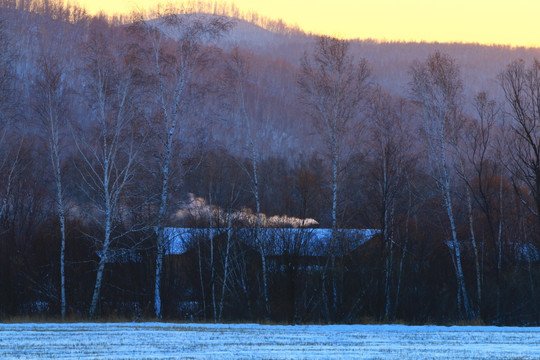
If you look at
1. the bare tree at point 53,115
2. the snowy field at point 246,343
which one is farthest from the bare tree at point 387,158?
the snowy field at point 246,343

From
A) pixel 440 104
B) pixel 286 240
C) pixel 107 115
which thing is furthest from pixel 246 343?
pixel 440 104

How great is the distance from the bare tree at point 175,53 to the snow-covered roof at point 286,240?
6.31m

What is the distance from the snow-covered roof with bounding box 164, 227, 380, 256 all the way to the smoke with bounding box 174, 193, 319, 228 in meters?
0.82

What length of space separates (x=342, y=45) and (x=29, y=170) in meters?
26.0

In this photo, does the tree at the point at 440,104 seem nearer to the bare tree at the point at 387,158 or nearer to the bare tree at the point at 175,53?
the bare tree at the point at 387,158

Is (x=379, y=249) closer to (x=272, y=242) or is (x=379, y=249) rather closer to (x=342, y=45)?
(x=272, y=242)

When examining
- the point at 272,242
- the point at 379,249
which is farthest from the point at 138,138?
the point at 379,249

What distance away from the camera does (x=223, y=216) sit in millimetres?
39844

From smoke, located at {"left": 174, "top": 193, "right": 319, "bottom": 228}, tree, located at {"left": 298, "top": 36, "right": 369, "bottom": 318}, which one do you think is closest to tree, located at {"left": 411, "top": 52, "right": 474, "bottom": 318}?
tree, located at {"left": 298, "top": 36, "right": 369, "bottom": 318}

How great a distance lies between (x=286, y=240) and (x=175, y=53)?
1144 centimetres

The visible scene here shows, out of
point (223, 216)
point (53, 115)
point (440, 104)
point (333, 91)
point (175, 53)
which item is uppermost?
point (175, 53)

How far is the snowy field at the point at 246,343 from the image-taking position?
13953 millimetres

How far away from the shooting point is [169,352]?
14.5 metres

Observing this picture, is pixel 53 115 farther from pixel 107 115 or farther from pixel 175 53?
pixel 175 53
